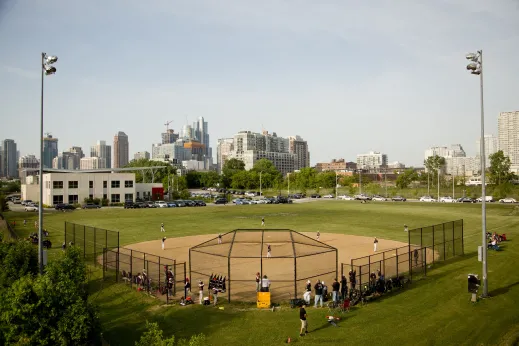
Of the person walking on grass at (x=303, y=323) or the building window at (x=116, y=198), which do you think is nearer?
the person walking on grass at (x=303, y=323)

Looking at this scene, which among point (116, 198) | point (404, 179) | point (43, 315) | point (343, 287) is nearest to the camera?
point (43, 315)

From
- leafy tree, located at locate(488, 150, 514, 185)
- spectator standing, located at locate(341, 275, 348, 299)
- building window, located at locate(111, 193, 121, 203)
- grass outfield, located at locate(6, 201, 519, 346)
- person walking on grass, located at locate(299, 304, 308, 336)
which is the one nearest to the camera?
grass outfield, located at locate(6, 201, 519, 346)

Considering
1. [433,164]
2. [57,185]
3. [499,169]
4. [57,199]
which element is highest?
[433,164]

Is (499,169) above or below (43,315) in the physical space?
above

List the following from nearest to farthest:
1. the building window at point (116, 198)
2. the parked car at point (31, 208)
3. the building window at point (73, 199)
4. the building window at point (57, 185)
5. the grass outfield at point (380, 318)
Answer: the grass outfield at point (380, 318) < the parked car at point (31, 208) < the building window at point (57, 185) < the building window at point (73, 199) < the building window at point (116, 198)

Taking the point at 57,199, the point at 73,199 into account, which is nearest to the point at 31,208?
the point at 57,199

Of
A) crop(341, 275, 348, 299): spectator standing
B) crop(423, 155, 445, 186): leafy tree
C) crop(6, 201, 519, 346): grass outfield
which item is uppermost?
crop(423, 155, 445, 186): leafy tree

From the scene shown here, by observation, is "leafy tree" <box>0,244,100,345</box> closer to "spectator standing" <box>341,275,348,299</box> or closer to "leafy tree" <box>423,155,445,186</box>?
"spectator standing" <box>341,275,348,299</box>

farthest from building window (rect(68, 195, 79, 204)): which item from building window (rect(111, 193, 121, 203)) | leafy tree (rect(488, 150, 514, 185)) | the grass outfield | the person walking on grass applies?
leafy tree (rect(488, 150, 514, 185))

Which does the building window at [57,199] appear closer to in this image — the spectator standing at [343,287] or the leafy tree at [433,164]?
the spectator standing at [343,287]

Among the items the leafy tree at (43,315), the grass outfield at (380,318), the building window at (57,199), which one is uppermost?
the leafy tree at (43,315)

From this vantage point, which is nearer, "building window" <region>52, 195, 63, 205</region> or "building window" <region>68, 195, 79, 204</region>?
"building window" <region>52, 195, 63, 205</region>

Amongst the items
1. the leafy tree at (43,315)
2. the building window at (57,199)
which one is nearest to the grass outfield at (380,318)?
the leafy tree at (43,315)

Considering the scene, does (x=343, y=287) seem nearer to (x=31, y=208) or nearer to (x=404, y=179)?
(x=31, y=208)
